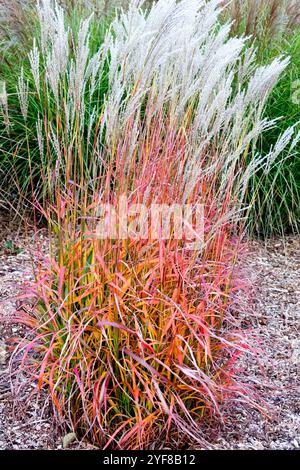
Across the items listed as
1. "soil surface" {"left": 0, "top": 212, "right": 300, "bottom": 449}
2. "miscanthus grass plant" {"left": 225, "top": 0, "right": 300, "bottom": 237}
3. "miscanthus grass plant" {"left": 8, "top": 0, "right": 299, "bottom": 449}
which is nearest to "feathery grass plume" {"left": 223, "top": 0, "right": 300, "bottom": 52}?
"miscanthus grass plant" {"left": 225, "top": 0, "right": 300, "bottom": 237}

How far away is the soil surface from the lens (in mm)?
2693

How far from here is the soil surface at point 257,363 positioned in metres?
2.69

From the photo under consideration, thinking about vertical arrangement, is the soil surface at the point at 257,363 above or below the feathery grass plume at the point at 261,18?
below

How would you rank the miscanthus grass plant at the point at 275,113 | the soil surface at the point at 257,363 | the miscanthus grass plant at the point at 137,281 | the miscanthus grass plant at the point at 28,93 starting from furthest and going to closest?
the miscanthus grass plant at the point at 275,113 → the miscanthus grass plant at the point at 28,93 → the soil surface at the point at 257,363 → the miscanthus grass plant at the point at 137,281

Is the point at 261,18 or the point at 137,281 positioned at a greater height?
the point at 261,18

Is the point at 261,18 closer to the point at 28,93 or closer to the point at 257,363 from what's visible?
the point at 28,93

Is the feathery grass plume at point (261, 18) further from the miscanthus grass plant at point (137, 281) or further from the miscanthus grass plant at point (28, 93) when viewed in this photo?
the miscanthus grass plant at point (137, 281)

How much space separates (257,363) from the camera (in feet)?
10.7

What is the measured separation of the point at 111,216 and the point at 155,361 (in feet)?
1.96

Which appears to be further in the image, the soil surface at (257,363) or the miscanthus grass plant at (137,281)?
the soil surface at (257,363)

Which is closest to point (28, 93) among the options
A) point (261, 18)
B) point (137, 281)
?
point (261, 18)

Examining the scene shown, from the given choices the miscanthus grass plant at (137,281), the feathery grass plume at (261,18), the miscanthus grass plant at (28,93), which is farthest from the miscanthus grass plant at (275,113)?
the miscanthus grass plant at (137,281)

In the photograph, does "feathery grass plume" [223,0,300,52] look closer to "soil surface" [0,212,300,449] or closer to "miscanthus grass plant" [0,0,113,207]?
"miscanthus grass plant" [0,0,113,207]
